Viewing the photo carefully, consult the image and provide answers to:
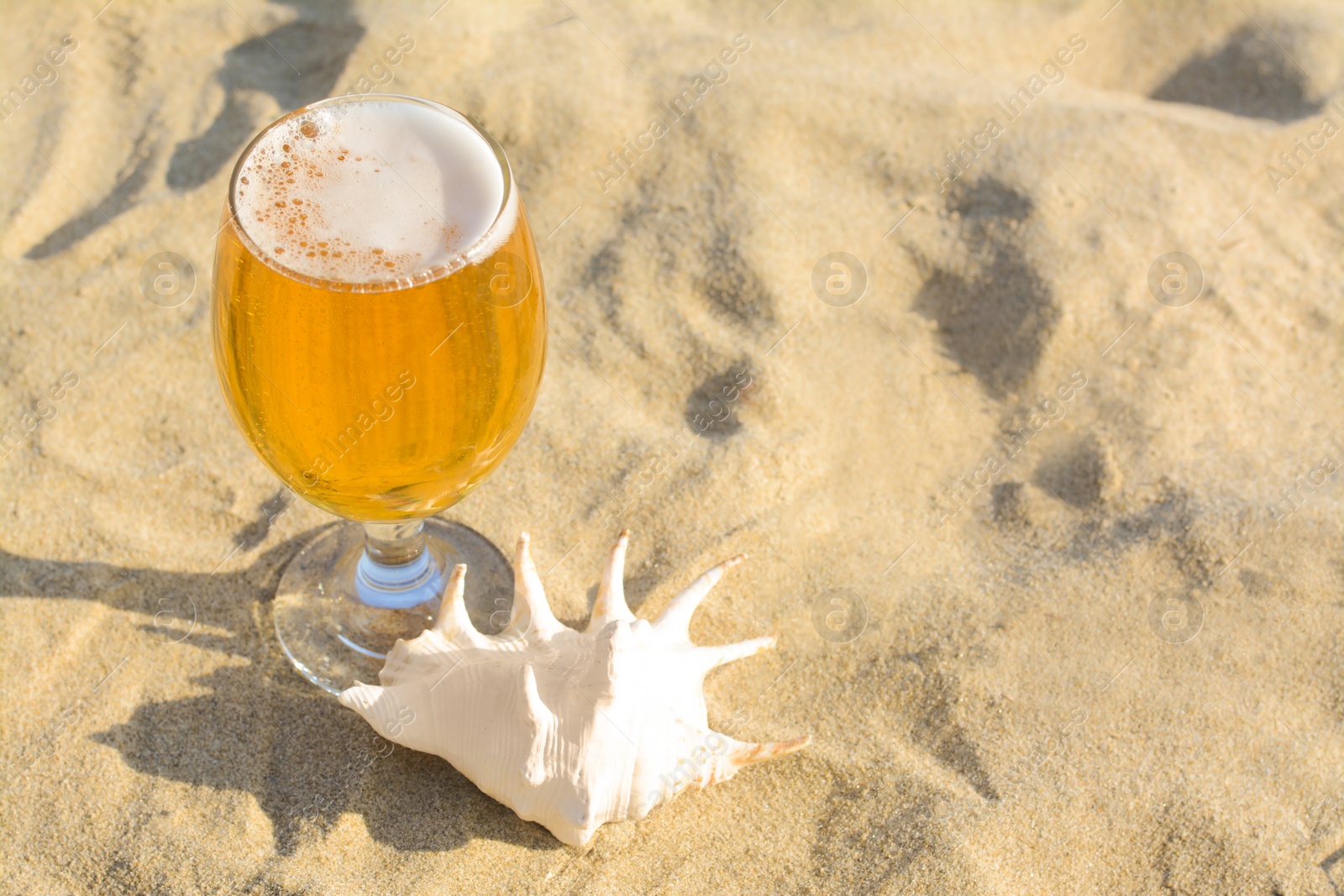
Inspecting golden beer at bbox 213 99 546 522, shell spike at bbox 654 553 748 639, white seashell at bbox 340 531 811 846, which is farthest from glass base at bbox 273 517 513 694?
golden beer at bbox 213 99 546 522

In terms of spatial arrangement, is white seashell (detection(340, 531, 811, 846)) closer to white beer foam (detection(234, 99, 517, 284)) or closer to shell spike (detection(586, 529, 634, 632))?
shell spike (detection(586, 529, 634, 632))

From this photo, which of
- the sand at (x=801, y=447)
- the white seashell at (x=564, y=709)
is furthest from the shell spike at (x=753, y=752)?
the sand at (x=801, y=447)

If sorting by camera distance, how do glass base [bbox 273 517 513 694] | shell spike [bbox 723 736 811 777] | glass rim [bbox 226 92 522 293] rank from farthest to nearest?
glass base [bbox 273 517 513 694] < shell spike [bbox 723 736 811 777] < glass rim [bbox 226 92 522 293]

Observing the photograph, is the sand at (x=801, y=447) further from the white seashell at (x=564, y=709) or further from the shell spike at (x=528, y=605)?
the shell spike at (x=528, y=605)

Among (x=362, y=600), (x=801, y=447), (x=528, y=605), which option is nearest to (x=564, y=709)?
(x=528, y=605)

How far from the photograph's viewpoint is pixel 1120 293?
10.7 feet

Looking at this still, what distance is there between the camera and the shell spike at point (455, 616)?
2.29 m

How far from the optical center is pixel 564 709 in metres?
2.09

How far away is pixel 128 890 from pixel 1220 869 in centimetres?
194

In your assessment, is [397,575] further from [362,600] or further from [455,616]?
[455,616]

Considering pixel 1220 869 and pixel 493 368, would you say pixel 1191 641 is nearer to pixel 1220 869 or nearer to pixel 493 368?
pixel 1220 869

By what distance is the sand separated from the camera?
223 cm

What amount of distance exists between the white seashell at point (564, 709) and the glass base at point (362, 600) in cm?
24

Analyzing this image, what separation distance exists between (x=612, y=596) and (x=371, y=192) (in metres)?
0.90
